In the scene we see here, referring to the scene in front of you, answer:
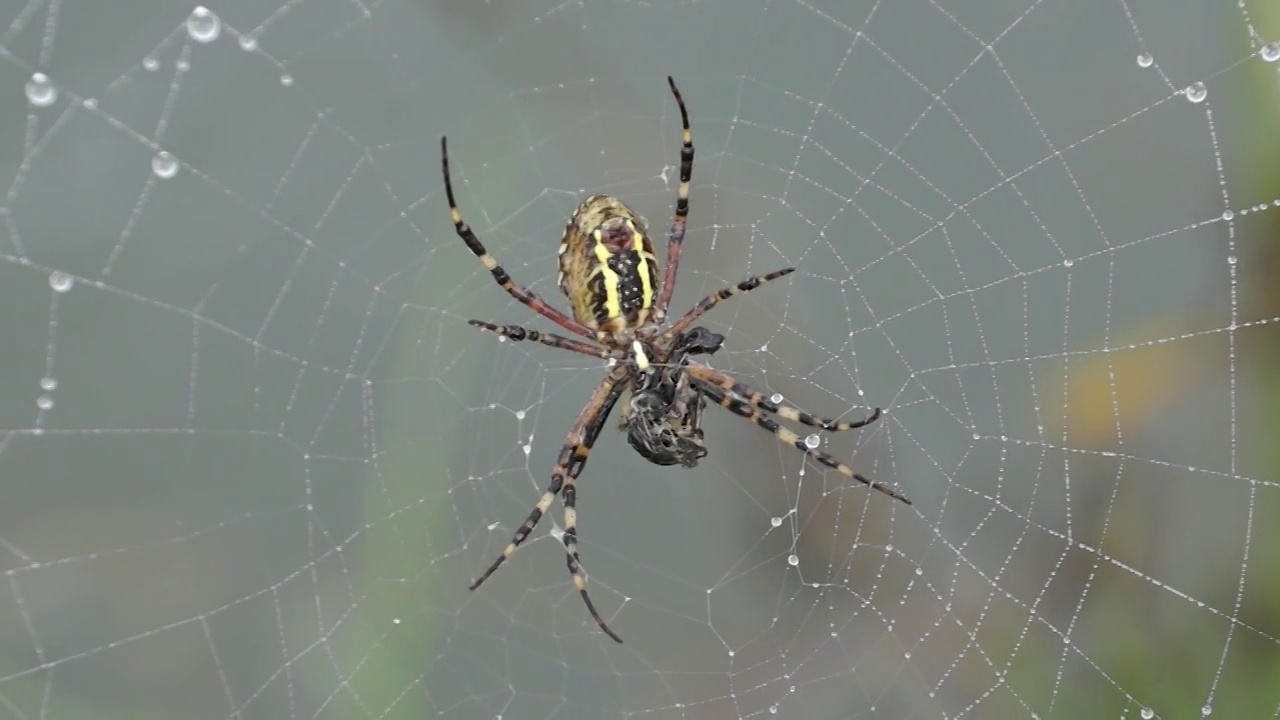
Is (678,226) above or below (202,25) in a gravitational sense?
below

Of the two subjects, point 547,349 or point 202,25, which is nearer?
point 202,25

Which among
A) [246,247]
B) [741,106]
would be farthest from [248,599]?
[741,106]

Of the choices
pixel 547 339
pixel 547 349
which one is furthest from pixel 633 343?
pixel 547 349

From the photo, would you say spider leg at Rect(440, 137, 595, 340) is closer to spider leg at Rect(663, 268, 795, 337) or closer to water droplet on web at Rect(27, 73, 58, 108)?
spider leg at Rect(663, 268, 795, 337)

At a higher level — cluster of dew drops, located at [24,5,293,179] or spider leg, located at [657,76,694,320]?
cluster of dew drops, located at [24,5,293,179]

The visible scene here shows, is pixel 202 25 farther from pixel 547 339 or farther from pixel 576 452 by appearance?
pixel 576 452

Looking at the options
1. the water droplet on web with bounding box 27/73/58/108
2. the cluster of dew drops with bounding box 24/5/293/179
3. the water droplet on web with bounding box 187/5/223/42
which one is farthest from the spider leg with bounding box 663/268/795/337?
the water droplet on web with bounding box 27/73/58/108

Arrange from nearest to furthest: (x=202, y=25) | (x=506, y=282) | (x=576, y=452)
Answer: (x=202, y=25)
(x=506, y=282)
(x=576, y=452)
